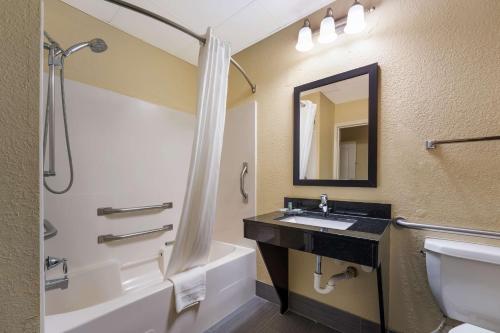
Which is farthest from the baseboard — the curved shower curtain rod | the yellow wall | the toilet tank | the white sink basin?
the yellow wall

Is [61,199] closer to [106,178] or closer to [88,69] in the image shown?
[106,178]

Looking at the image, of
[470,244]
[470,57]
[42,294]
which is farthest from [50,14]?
[470,244]

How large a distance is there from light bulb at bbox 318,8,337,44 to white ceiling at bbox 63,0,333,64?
215mm

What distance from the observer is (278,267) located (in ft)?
5.56

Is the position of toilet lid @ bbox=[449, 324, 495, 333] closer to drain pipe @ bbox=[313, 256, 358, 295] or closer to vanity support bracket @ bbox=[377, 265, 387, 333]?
vanity support bracket @ bbox=[377, 265, 387, 333]

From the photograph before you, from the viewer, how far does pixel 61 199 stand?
1.51 meters

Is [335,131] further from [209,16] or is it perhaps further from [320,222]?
[209,16]

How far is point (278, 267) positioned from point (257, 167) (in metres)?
0.85

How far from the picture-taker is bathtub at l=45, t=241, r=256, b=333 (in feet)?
3.31

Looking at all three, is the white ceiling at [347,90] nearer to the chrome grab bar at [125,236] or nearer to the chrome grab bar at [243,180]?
the chrome grab bar at [243,180]

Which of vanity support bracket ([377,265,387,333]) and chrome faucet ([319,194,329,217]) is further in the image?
chrome faucet ([319,194,329,217])

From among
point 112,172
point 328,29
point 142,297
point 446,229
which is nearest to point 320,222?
point 446,229

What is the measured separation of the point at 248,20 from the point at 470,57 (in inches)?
56.8

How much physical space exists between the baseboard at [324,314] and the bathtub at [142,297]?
0.62ft
